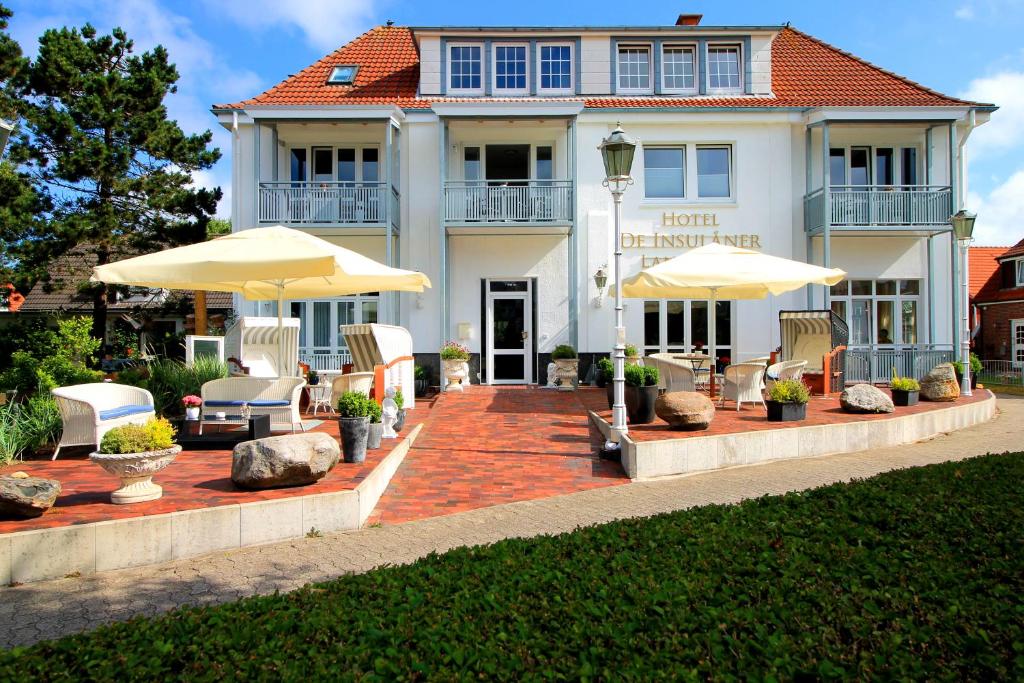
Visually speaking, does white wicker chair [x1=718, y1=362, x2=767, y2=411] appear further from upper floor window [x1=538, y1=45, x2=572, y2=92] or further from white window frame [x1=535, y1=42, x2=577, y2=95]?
upper floor window [x1=538, y1=45, x2=572, y2=92]

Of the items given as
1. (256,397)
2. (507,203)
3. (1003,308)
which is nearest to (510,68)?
(507,203)

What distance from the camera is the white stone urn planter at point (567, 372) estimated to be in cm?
→ 1514

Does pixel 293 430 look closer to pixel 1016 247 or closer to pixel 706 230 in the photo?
pixel 706 230

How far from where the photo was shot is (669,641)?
264 cm

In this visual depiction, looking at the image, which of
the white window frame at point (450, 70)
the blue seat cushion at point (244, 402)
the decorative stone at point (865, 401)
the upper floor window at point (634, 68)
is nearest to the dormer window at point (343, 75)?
the white window frame at point (450, 70)

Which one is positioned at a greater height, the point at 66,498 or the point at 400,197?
the point at 400,197

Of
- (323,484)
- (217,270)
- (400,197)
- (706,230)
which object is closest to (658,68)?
(706,230)

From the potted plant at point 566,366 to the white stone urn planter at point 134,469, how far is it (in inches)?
411

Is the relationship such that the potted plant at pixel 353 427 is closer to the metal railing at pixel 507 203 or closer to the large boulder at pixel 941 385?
the metal railing at pixel 507 203

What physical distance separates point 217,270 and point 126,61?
1984 centimetres

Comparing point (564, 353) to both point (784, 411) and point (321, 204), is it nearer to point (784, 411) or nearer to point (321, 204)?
point (784, 411)

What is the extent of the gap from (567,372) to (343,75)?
10.7 metres

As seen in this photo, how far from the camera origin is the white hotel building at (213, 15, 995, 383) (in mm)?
16266

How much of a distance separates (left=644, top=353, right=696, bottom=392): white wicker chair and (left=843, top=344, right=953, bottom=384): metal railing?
24.1 ft
